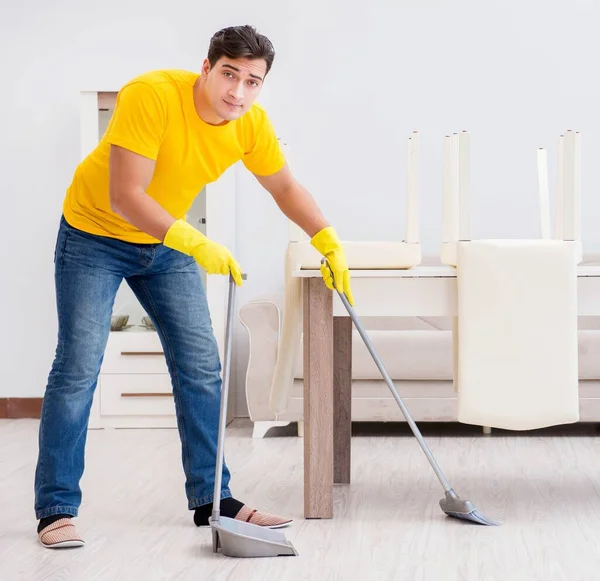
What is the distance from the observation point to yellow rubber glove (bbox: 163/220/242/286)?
1.91 m

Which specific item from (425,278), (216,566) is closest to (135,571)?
(216,566)

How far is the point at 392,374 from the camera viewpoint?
3588 millimetres

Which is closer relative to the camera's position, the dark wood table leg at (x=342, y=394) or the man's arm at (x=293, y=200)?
the man's arm at (x=293, y=200)

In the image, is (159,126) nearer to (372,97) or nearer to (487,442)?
(487,442)

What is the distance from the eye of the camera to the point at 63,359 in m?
2.09

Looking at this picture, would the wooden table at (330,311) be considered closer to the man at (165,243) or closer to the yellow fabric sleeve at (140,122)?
the man at (165,243)

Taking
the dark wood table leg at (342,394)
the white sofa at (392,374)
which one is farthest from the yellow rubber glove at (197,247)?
the white sofa at (392,374)

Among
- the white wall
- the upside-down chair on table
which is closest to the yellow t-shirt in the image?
the upside-down chair on table

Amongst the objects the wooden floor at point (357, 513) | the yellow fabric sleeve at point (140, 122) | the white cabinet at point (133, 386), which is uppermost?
the yellow fabric sleeve at point (140, 122)

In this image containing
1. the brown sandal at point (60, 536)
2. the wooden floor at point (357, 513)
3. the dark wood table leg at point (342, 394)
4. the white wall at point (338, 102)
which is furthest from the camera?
the white wall at point (338, 102)

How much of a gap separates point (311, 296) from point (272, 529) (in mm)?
555

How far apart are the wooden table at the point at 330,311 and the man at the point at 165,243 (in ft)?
0.34

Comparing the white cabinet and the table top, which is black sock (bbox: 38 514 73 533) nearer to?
the table top

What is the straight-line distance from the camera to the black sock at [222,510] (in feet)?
7.18
